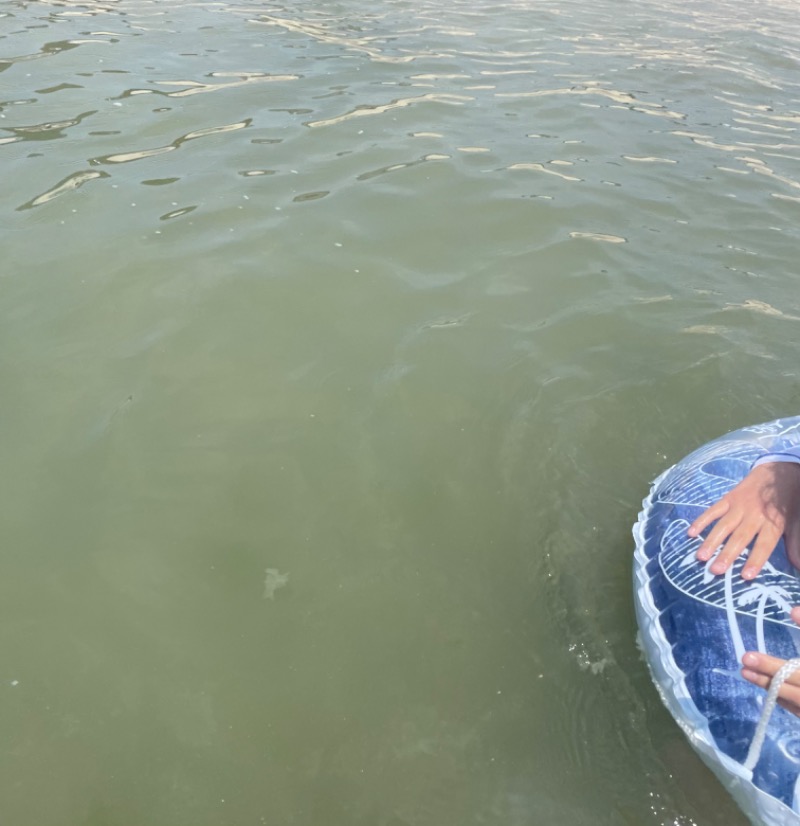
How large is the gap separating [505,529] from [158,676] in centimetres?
162

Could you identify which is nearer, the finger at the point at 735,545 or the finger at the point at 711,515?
the finger at the point at 735,545

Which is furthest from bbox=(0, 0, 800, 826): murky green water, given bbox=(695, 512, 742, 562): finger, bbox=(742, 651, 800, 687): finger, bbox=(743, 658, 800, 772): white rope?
bbox=(742, 651, 800, 687): finger

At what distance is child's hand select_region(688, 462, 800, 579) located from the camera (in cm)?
263

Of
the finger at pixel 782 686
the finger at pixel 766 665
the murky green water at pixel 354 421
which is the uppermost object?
the finger at pixel 766 665

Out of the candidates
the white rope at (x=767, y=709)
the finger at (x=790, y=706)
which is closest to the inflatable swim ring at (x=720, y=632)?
the white rope at (x=767, y=709)

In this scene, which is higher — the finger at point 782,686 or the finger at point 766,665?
the finger at point 766,665

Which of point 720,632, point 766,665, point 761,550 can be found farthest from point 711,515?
point 766,665

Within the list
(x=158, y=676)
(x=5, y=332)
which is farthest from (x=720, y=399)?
(x=5, y=332)

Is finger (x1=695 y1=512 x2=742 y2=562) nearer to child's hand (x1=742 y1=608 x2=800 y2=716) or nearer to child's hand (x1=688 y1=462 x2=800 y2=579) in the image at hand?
child's hand (x1=688 y1=462 x2=800 y2=579)

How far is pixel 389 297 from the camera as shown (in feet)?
15.5

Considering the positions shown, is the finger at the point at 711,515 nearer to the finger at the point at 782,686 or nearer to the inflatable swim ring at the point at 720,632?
the inflatable swim ring at the point at 720,632

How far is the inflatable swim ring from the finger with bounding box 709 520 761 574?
0.04 meters

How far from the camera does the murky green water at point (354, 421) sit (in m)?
2.59

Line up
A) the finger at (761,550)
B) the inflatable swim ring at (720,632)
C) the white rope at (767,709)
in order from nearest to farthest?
1. the white rope at (767,709)
2. the inflatable swim ring at (720,632)
3. the finger at (761,550)
